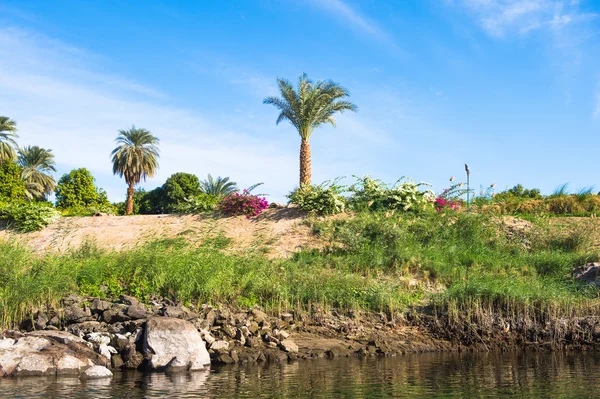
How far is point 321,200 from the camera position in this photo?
83.7 feet

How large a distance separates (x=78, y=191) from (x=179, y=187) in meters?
10.2

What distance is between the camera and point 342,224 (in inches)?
931

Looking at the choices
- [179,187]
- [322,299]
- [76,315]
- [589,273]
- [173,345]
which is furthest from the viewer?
[179,187]

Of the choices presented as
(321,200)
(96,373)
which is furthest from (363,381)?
(321,200)

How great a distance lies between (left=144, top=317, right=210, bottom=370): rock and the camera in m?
11.8

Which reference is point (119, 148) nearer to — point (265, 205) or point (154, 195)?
point (154, 195)

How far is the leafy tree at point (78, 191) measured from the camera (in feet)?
181

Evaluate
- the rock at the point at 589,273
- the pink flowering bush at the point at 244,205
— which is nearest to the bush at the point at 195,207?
the pink flowering bush at the point at 244,205

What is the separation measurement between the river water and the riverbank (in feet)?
4.49

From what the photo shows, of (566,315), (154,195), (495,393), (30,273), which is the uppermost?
(154,195)

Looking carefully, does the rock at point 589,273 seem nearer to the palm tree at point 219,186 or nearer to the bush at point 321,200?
the bush at point 321,200

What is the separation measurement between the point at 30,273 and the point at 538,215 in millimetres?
19943

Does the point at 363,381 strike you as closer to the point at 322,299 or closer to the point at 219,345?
the point at 219,345

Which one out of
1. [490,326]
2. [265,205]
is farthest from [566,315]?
[265,205]
